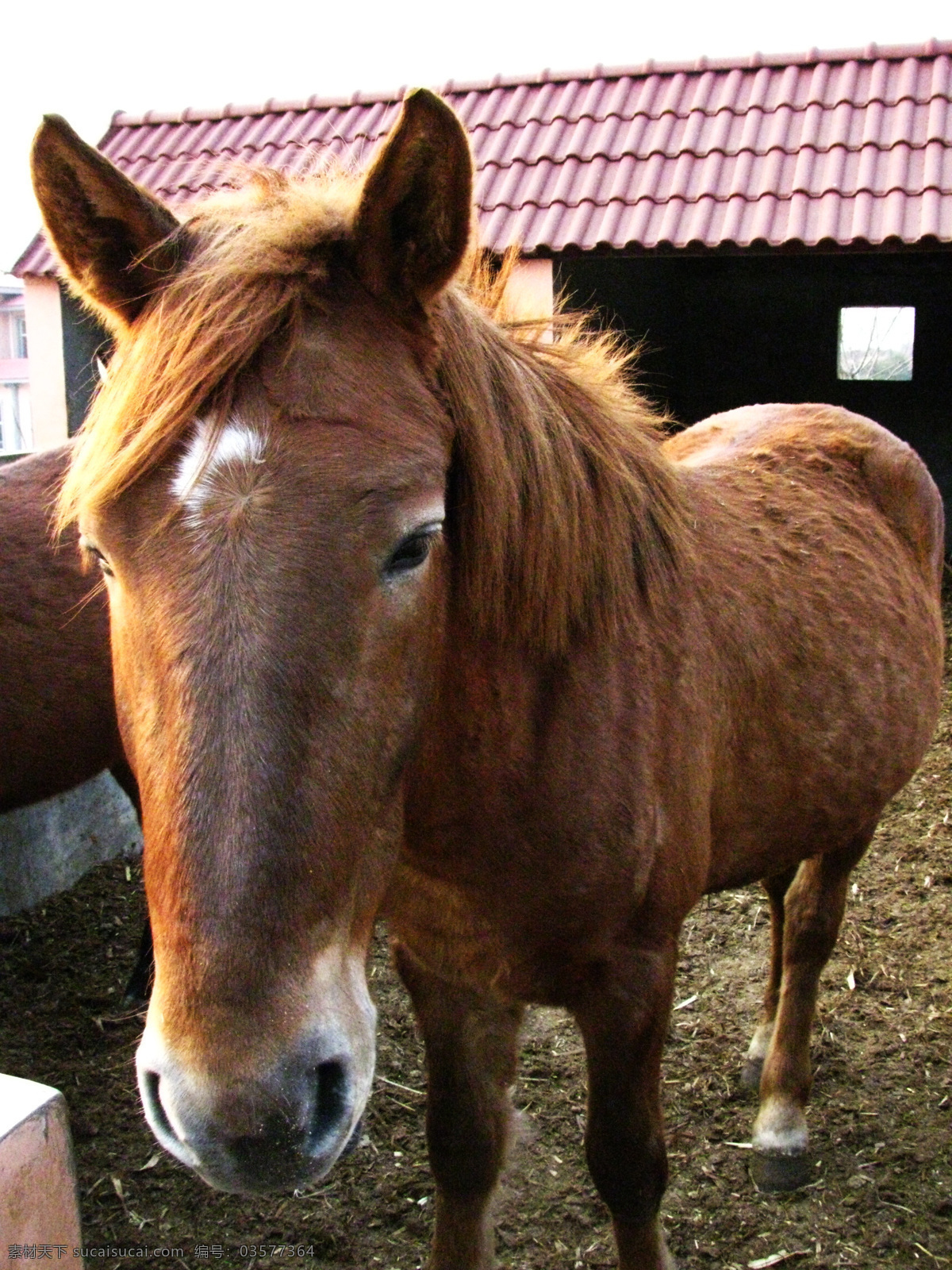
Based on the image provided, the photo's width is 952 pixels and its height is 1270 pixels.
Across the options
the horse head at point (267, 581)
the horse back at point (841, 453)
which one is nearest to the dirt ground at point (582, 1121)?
the horse back at point (841, 453)

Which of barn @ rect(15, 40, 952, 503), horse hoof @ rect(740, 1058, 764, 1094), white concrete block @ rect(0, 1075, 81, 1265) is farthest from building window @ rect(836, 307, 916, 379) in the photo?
white concrete block @ rect(0, 1075, 81, 1265)

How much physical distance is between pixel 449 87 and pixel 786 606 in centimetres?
874

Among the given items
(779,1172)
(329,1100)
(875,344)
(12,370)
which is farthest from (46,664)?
(12,370)

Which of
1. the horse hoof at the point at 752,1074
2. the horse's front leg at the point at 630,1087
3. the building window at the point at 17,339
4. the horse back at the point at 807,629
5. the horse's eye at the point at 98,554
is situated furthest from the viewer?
the building window at the point at 17,339

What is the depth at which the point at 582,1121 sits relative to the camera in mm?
2953

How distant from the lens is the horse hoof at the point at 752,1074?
10.2 feet

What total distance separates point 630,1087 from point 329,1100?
3.39 feet

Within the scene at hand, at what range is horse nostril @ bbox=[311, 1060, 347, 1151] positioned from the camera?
1189 mm

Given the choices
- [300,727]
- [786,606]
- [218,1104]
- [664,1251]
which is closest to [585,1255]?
[664,1251]

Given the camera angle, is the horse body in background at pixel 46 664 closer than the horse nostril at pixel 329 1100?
No

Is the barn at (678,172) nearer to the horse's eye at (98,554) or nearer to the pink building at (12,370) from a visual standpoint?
the horse's eye at (98,554)

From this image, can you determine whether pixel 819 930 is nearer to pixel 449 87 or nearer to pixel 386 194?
pixel 386 194

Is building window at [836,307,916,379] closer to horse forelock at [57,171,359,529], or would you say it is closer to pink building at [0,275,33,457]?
horse forelock at [57,171,359,529]

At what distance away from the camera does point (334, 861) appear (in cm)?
124
